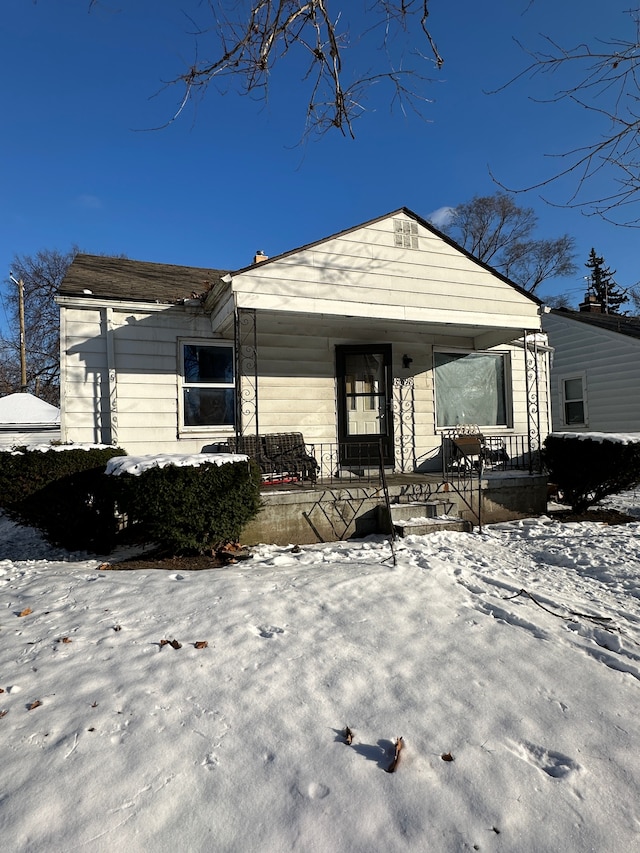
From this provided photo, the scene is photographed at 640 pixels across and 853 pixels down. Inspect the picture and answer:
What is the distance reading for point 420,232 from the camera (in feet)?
25.3

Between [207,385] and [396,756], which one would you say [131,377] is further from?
[396,756]

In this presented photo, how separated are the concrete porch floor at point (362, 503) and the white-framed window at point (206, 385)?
74.7 inches

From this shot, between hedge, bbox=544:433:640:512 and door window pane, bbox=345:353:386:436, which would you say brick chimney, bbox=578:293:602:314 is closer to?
hedge, bbox=544:433:640:512

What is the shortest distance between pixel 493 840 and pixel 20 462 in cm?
569

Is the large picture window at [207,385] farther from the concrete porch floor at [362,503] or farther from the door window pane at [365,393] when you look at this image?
the door window pane at [365,393]

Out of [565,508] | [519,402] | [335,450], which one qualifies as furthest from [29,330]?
[565,508]

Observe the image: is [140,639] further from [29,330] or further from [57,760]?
[29,330]

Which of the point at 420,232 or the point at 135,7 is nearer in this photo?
the point at 135,7

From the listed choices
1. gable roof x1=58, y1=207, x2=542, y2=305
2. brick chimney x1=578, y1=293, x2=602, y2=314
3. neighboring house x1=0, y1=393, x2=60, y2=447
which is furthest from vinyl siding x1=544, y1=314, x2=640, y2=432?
neighboring house x1=0, y1=393, x2=60, y2=447

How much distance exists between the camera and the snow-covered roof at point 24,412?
1644cm

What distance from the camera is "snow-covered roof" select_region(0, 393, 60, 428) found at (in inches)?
647

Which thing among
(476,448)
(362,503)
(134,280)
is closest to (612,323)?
(476,448)

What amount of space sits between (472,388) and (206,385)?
5.30 meters

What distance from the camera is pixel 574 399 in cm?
1525
